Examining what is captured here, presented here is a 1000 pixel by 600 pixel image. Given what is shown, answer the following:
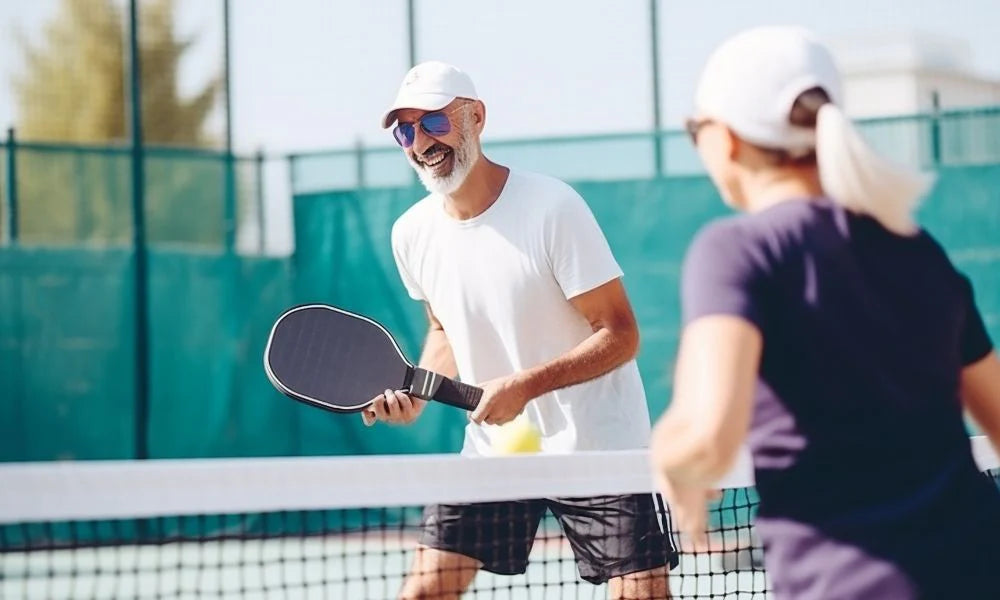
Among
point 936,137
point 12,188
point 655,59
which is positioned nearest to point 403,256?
point 936,137

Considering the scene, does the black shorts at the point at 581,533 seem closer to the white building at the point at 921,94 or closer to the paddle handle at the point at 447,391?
the paddle handle at the point at 447,391

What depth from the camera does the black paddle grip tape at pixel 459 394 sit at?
3.21m

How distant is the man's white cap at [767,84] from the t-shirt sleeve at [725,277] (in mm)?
118

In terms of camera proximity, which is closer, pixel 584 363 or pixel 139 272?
pixel 584 363

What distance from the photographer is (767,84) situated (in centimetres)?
175

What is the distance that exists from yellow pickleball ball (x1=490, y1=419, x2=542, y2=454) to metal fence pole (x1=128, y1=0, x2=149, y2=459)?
5.18 m

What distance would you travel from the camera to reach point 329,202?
870 cm

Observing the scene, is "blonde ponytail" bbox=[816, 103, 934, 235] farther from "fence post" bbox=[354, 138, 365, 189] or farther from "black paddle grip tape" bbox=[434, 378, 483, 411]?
"fence post" bbox=[354, 138, 365, 189]

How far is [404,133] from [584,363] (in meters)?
0.62

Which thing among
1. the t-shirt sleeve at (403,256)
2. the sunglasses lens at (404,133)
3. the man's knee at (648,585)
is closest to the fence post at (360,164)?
Result: the t-shirt sleeve at (403,256)

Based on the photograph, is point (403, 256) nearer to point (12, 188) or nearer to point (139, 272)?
point (139, 272)

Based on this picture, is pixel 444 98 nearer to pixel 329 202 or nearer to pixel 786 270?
pixel 786 270

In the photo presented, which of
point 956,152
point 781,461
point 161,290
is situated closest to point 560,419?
Answer: point 781,461

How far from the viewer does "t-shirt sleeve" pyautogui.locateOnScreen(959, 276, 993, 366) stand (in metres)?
1.87
